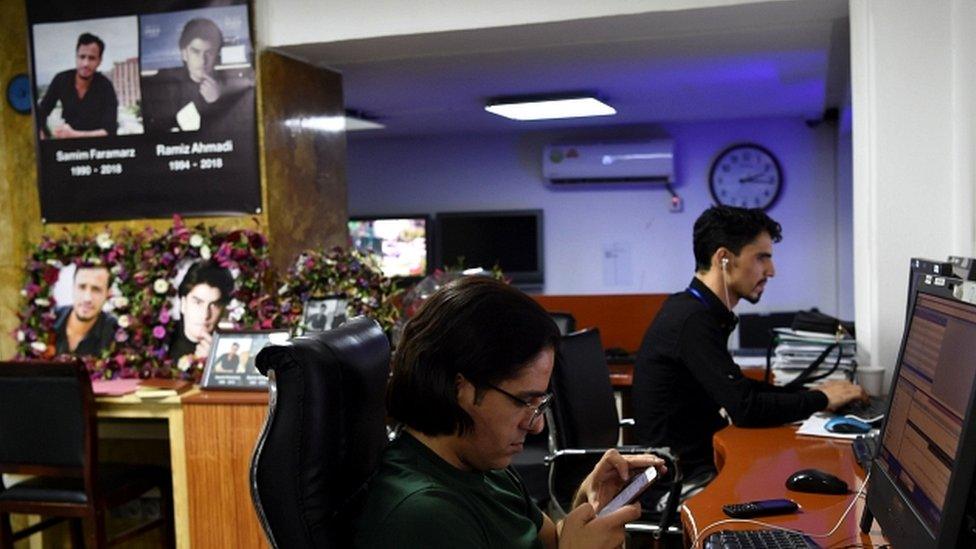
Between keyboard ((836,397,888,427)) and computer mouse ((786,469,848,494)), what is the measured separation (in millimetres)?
796


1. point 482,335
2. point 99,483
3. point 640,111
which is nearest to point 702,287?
point 482,335

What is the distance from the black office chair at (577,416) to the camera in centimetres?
316

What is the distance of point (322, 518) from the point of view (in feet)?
4.82

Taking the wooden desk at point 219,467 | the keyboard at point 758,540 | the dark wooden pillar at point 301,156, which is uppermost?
the dark wooden pillar at point 301,156

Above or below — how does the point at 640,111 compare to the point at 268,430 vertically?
above

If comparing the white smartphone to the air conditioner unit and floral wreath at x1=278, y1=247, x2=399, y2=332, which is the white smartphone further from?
the air conditioner unit

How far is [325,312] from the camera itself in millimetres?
3773

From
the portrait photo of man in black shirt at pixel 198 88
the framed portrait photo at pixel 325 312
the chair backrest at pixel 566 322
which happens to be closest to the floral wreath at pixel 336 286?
the framed portrait photo at pixel 325 312

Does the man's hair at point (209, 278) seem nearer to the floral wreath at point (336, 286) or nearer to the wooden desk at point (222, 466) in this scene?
the floral wreath at point (336, 286)

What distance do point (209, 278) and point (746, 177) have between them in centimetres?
513

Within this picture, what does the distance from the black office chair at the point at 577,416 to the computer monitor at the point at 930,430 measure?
4.46ft

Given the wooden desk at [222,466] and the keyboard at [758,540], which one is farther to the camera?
the wooden desk at [222,466]

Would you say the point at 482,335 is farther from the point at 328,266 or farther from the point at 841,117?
the point at 841,117

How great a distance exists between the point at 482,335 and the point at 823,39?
3427 mm
